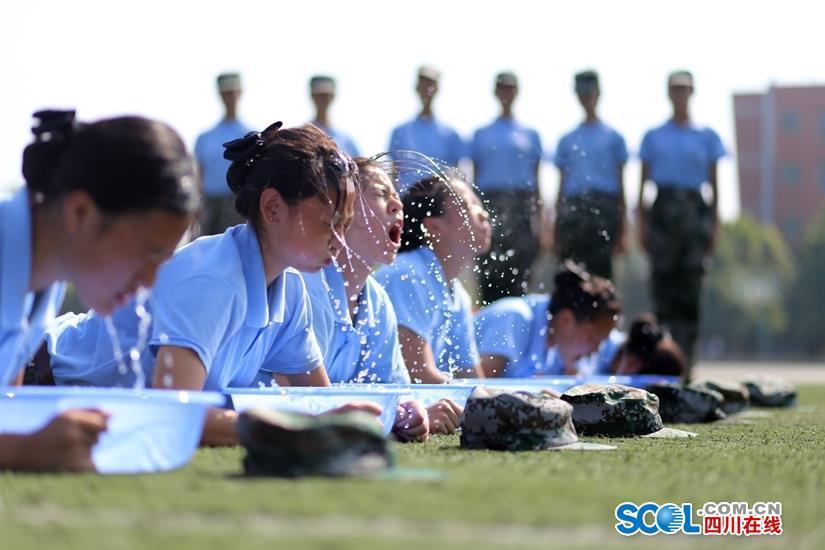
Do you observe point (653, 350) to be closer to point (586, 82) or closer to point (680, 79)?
point (586, 82)

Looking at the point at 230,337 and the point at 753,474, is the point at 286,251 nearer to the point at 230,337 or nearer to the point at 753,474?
the point at 230,337

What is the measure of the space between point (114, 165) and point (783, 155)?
6559 centimetres

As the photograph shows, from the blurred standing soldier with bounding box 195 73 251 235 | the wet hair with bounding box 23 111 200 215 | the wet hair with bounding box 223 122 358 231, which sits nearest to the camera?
the wet hair with bounding box 23 111 200 215

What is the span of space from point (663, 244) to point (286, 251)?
7376 millimetres

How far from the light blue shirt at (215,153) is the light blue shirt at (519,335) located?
357 cm

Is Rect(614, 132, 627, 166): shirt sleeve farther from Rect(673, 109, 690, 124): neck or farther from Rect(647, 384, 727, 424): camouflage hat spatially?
Rect(647, 384, 727, 424): camouflage hat

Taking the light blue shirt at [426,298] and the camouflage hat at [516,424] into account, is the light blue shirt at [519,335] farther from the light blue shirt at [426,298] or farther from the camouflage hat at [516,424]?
the camouflage hat at [516,424]

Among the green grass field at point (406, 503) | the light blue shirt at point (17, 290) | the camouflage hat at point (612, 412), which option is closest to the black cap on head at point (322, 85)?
the camouflage hat at point (612, 412)

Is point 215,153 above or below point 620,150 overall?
above

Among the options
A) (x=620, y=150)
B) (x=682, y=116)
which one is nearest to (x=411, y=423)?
(x=620, y=150)

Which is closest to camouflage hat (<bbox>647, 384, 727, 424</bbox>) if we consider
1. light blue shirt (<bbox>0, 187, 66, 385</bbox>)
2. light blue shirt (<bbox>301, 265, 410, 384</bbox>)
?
light blue shirt (<bbox>301, 265, 410, 384</bbox>)

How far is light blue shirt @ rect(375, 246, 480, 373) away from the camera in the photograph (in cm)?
647

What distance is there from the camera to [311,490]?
3.23m

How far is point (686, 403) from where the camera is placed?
715 centimetres
